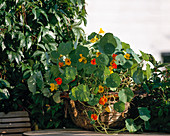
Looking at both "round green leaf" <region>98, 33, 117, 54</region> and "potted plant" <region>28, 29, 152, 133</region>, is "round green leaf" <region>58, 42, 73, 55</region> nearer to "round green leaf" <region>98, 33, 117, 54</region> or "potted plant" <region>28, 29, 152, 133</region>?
"potted plant" <region>28, 29, 152, 133</region>

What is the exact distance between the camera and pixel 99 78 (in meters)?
1.10

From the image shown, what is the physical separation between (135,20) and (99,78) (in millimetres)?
2223

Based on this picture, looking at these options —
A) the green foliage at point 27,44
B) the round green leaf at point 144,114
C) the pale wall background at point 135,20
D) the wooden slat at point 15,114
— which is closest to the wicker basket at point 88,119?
the round green leaf at point 144,114

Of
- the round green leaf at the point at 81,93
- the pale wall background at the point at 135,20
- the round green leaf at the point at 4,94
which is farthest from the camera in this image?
the pale wall background at the point at 135,20

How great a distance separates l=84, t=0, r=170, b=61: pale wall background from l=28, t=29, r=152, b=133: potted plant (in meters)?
1.40

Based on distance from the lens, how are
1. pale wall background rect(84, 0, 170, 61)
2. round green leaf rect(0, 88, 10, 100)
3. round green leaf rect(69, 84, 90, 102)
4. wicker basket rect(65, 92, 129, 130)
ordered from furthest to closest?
pale wall background rect(84, 0, 170, 61) → round green leaf rect(0, 88, 10, 100) → wicker basket rect(65, 92, 129, 130) → round green leaf rect(69, 84, 90, 102)

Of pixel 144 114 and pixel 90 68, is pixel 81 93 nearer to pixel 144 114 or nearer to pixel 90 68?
pixel 90 68

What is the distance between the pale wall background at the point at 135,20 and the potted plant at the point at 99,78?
4.58ft

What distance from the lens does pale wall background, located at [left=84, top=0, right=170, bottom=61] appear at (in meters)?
2.75

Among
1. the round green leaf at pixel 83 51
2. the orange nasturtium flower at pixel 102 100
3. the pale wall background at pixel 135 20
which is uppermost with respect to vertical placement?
the pale wall background at pixel 135 20

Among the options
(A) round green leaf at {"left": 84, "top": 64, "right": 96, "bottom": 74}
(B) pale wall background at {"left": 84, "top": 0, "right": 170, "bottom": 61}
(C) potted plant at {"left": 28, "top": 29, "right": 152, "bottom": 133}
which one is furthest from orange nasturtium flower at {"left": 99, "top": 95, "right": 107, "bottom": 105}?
(B) pale wall background at {"left": 84, "top": 0, "right": 170, "bottom": 61}

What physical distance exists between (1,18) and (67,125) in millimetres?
962

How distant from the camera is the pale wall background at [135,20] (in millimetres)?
2749

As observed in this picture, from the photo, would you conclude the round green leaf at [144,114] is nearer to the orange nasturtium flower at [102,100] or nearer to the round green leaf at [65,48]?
the orange nasturtium flower at [102,100]
